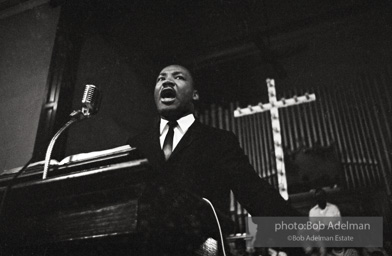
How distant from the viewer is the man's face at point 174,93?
1.91 metres

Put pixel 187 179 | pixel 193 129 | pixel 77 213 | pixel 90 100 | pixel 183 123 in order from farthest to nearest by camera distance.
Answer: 1. pixel 183 123
2. pixel 193 129
3. pixel 90 100
4. pixel 187 179
5. pixel 77 213

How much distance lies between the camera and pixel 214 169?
1566mm

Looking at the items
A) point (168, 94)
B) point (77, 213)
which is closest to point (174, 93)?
point (168, 94)

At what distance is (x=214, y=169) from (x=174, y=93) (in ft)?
1.86

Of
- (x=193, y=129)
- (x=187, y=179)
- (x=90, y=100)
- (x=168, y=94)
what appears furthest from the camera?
(x=168, y=94)

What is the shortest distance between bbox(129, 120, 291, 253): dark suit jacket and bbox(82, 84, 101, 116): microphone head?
21 centimetres

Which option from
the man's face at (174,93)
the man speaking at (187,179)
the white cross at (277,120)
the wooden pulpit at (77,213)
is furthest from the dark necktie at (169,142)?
the white cross at (277,120)

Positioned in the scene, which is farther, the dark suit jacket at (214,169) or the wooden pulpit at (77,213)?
the dark suit jacket at (214,169)

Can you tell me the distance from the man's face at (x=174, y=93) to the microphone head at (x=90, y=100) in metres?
0.44

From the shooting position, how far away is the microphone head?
1.48 m

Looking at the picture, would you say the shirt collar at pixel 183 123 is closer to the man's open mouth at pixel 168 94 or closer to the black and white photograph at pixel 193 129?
the black and white photograph at pixel 193 129

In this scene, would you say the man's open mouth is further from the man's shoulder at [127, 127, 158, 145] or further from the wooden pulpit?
the wooden pulpit

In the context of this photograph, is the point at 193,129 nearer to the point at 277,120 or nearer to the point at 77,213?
the point at 77,213

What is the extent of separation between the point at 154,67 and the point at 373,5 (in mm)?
3191
